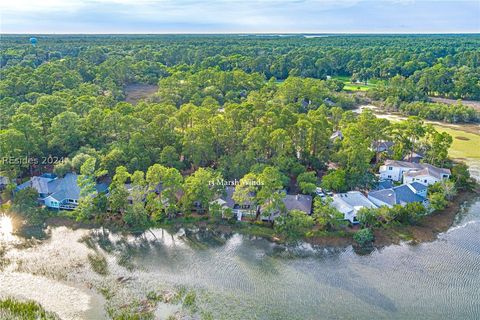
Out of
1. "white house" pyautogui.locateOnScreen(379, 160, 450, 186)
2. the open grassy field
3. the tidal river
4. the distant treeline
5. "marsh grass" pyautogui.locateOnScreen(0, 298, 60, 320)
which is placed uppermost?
the distant treeline

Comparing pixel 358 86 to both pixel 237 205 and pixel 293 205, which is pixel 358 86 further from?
pixel 237 205

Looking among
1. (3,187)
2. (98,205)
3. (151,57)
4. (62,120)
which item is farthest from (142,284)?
(151,57)

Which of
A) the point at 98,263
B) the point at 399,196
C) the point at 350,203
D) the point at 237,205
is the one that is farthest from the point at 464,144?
the point at 98,263

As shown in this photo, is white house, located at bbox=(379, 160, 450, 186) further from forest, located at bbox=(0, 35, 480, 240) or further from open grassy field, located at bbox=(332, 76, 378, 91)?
open grassy field, located at bbox=(332, 76, 378, 91)

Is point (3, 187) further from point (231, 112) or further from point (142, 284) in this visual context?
point (231, 112)

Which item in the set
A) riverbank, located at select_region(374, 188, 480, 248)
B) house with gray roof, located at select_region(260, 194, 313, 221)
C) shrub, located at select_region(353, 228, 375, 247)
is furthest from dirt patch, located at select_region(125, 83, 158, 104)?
riverbank, located at select_region(374, 188, 480, 248)
